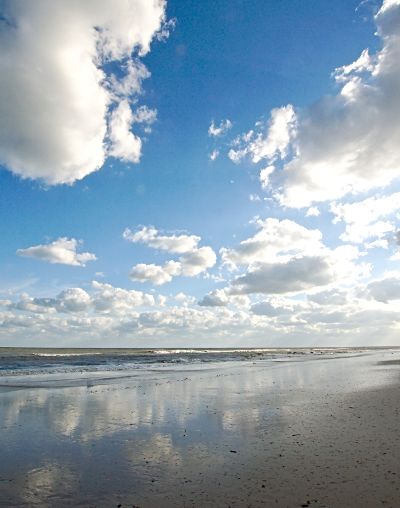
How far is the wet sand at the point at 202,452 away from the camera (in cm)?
786

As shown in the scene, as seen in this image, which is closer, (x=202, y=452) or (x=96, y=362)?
(x=202, y=452)

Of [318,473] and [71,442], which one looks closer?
[318,473]

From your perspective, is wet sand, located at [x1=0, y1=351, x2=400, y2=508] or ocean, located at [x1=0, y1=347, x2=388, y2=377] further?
ocean, located at [x1=0, y1=347, x2=388, y2=377]

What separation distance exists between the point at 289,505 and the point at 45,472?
19.1 feet

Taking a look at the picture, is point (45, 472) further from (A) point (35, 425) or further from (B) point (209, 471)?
(A) point (35, 425)

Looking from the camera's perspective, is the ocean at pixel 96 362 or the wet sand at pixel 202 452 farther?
the ocean at pixel 96 362

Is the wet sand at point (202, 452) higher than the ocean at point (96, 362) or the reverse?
the reverse

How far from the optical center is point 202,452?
427 inches

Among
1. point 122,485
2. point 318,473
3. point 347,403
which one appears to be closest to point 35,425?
point 122,485

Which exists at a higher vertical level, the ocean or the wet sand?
the ocean

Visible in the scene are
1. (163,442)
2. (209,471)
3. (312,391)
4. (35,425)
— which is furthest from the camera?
(312,391)

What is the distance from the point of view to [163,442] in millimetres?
11938

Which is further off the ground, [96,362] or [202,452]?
[96,362]

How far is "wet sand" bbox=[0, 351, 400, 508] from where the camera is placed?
25.8 ft
